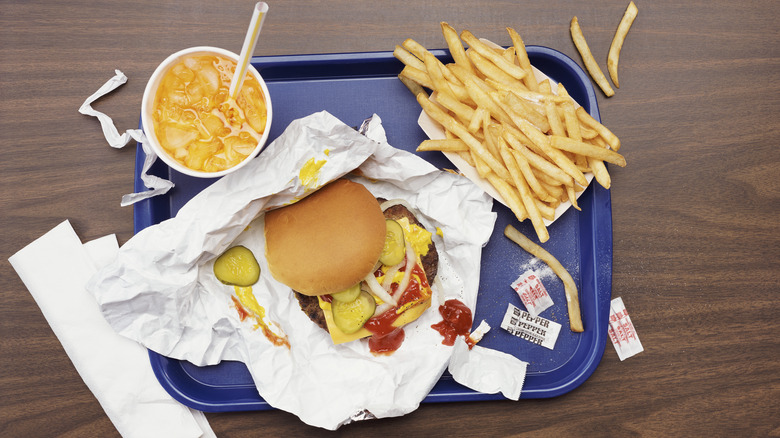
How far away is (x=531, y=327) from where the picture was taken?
1804 mm

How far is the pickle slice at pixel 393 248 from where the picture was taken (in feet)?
5.45

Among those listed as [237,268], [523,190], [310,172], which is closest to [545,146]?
[523,190]

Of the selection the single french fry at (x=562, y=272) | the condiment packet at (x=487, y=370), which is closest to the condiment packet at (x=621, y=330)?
the single french fry at (x=562, y=272)

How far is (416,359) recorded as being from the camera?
1753 millimetres

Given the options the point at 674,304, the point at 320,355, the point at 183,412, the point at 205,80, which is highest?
the point at 205,80

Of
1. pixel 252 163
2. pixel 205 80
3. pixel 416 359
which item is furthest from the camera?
pixel 416 359

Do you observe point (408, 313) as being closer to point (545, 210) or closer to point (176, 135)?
A: point (545, 210)

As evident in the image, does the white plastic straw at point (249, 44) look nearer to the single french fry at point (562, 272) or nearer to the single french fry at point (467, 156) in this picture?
the single french fry at point (467, 156)

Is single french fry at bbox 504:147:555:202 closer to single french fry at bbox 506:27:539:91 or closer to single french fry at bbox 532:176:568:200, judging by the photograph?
single french fry at bbox 532:176:568:200

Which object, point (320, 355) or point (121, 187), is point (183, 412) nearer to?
point (320, 355)

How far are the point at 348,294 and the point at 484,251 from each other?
54 centimetres

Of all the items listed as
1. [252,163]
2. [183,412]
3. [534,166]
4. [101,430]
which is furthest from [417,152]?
[101,430]

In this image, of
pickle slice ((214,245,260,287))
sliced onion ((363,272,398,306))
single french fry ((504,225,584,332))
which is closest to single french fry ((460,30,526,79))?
single french fry ((504,225,584,332))

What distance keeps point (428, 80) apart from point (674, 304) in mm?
1253
